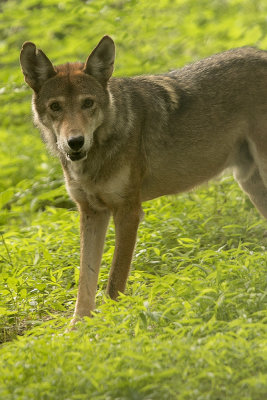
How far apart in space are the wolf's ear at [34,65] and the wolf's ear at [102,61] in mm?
287

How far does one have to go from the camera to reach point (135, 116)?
5395mm

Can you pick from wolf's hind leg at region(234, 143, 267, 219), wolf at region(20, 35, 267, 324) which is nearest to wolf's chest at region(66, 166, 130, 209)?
wolf at region(20, 35, 267, 324)

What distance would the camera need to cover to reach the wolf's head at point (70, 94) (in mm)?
4824

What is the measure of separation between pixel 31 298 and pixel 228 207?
2.58 metres

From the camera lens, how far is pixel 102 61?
5137 millimetres

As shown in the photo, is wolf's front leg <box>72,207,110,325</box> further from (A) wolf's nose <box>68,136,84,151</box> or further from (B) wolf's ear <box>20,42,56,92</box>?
(B) wolf's ear <box>20,42,56,92</box>

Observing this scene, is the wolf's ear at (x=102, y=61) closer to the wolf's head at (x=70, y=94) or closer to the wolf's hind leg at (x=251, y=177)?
the wolf's head at (x=70, y=94)

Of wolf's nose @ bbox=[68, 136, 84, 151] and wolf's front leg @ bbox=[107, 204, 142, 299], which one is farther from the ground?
wolf's nose @ bbox=[68, 136, 84, 151]

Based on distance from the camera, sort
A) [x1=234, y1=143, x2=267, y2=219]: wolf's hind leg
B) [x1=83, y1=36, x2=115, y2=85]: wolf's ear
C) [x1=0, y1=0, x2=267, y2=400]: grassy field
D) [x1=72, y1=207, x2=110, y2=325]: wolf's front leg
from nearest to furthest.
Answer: [x1=0, y1=0, x2=267, y2=400]: grassy field
[x1=83, y1=36, x2=115, y2=85]: wolf's ear
[x1=72, y1=207, x2=110, y2=325]: wolf's front leg
[x1=234, y1=143, x2=267, y2=219]: wolf's hind leg

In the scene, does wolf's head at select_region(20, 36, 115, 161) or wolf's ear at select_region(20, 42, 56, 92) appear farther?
wolf's ear at select_region(20, 42, 56, 92)

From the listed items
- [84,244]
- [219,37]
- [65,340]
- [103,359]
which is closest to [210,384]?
[103,359]

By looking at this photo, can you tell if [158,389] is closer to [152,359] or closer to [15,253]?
[152,359]

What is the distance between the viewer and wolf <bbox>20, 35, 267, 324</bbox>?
197 inches

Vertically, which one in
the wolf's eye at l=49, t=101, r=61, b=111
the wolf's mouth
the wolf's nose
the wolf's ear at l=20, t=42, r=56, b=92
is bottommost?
the wolf's mouth
